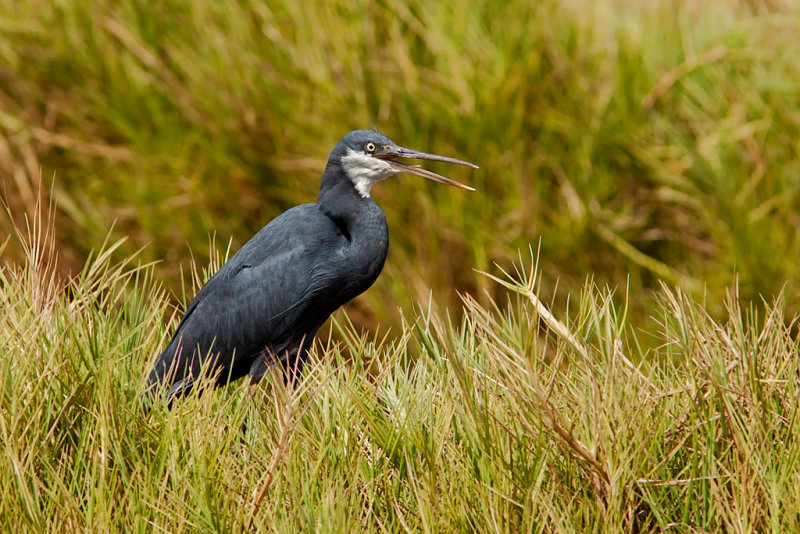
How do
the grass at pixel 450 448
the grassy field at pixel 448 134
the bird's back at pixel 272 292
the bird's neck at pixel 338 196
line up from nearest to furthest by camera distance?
the grass at pixel 450 448 → the bird's back at pixel 272 292 → the bird's neck at pixel 338 196 → the grassy field at pixel 448 134

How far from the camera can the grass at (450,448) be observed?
198cm

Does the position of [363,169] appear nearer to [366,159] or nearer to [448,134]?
[366,159]

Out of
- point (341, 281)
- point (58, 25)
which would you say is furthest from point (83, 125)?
point (341, 281)

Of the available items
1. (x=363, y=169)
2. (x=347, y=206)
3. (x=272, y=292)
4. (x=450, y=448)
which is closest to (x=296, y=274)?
(x=272, y=292)

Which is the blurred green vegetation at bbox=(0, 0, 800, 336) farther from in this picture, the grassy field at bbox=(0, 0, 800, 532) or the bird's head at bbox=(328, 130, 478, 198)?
the bird's head at bbox=(328, 130, 478, 198)

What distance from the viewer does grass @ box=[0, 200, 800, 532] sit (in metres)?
1.98

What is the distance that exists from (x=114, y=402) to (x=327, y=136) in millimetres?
3774

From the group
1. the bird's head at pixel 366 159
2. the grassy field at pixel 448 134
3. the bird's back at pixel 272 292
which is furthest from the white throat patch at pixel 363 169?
the grassy field at pixel 448 134

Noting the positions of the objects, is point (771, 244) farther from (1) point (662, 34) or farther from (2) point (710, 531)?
(2) point (710, 531)

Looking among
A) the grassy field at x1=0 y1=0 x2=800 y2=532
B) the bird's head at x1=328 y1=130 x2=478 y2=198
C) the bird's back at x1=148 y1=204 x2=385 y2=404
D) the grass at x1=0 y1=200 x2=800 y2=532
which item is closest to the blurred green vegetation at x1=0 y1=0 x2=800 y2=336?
the grassy field at x1=0 y1=0 x2=800 y2=532

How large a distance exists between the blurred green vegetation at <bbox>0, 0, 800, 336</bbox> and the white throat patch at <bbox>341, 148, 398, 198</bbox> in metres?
2.06

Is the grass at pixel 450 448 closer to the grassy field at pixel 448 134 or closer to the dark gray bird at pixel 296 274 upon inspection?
the dark gray bird at pixel 296 274

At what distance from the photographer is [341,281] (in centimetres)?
329

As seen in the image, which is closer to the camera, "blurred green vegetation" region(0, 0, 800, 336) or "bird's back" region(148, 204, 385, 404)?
"bird's back" region(148, 204, 385, 404)
